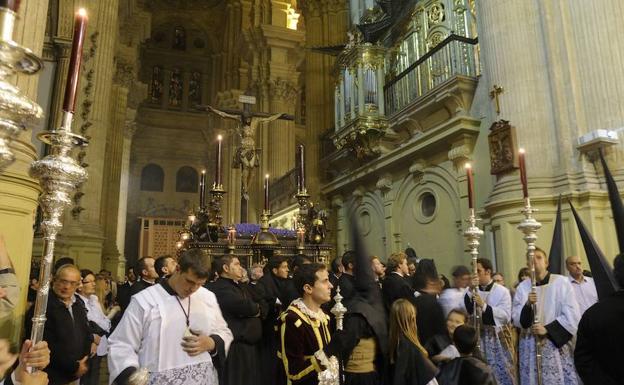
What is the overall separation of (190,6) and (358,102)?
23.3 metres

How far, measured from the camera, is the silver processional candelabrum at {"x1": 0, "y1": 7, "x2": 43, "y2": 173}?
1343 mm

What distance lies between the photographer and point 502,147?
8.70 meters

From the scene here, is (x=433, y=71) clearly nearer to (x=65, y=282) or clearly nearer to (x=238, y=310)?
(x=238, y=310)

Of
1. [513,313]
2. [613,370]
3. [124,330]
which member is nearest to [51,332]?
[124,330]

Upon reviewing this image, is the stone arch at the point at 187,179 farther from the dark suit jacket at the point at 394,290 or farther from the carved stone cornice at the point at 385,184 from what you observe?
the dark suit jacket at the point at 394,290

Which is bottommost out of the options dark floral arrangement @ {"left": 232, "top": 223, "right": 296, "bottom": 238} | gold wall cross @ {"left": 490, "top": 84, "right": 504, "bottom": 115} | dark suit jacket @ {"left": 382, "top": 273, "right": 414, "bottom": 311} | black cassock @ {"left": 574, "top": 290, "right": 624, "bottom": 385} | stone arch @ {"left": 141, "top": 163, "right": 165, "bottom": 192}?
black cassock @ {"left": 574, "top": 290, "right": 624, "bottom": 385}

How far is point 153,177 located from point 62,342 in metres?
27.2

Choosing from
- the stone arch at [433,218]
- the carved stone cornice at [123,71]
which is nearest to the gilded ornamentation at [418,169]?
the stone arch at [433,218]

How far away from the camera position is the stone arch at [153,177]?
2955 centimetres

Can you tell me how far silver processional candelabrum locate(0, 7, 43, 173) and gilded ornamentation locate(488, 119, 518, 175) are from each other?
8.10m

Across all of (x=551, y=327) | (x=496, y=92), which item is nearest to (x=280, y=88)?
(x=496, y=92)

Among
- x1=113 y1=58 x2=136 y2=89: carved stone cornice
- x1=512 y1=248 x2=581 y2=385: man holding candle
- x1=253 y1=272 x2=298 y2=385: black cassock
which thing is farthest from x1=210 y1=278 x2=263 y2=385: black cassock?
x1=113 y1=58 x2=136 y2=89: carved stone cornice

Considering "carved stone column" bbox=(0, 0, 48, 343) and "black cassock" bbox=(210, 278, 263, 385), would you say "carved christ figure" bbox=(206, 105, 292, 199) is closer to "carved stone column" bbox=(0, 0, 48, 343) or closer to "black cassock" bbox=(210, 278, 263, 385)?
"black cassock" bbox=(210, 278, 263, 385)

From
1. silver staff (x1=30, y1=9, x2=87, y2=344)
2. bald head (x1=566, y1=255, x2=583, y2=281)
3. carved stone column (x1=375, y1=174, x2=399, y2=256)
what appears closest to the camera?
silver staff (x1=30, y1=9, x2=87, y2=344)
